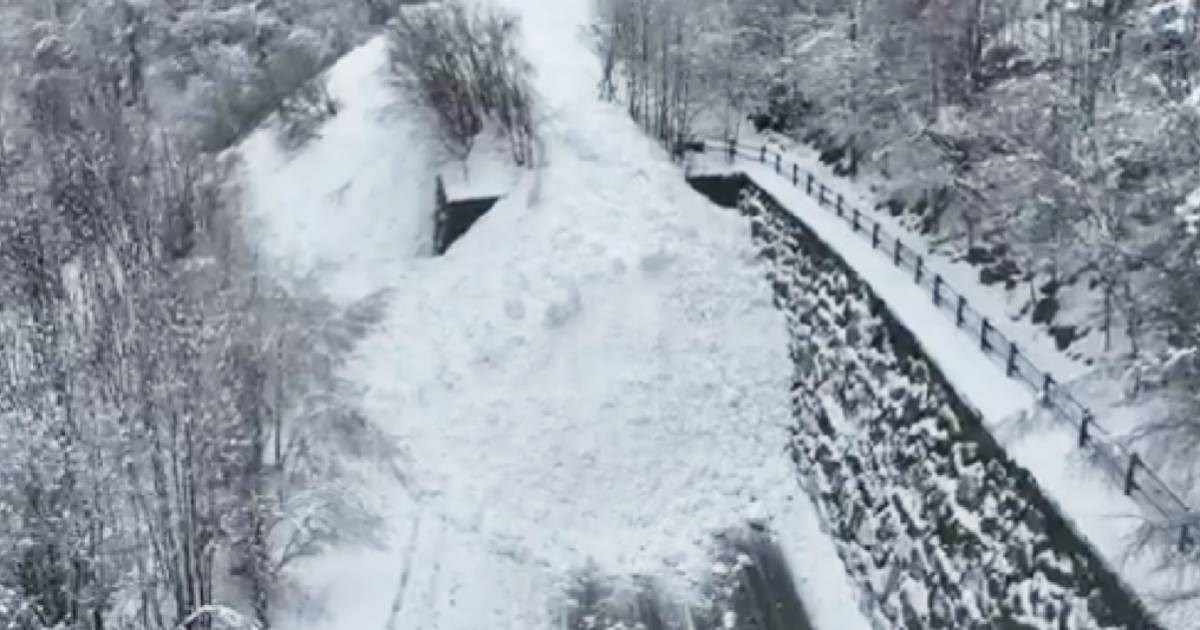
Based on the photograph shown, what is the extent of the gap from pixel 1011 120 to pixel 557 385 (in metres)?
9.09

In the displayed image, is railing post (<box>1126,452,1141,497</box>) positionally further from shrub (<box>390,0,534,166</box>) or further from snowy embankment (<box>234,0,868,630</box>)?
shrub (<box>390,0,534,166</box>)

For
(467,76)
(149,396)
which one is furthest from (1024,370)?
(467,76)

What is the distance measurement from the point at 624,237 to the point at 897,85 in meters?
6.07

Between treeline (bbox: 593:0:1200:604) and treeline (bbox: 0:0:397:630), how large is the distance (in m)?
10.1

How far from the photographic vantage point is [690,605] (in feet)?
59.5

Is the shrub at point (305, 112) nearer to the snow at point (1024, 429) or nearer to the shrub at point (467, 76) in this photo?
the shrub at point (467, 76)

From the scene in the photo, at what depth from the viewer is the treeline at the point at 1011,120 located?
12922 millimetres

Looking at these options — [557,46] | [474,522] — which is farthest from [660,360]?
[557,46]

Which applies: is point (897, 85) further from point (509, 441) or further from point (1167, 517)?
point (1167, 517)

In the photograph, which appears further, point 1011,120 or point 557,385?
point 557,385

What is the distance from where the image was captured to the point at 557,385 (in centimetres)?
2272

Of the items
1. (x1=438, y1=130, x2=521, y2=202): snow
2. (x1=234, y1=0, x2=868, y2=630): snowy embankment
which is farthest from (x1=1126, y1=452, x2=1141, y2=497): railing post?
(x1=438, y1=130, x2=521, y2=202): snow

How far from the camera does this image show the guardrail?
467 inches

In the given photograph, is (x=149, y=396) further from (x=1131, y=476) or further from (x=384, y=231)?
(x=384, y=231)
